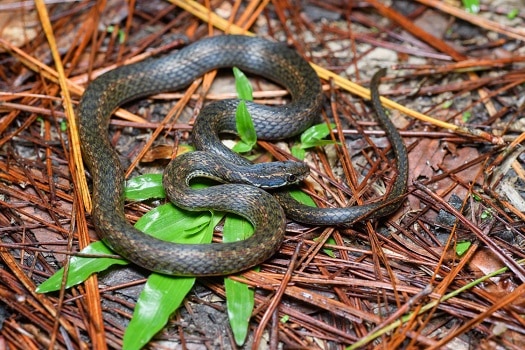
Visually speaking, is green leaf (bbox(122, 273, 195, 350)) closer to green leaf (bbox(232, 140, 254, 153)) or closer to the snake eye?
the snake eye

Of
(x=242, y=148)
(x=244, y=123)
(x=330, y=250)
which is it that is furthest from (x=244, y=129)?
(x=330, y=250)

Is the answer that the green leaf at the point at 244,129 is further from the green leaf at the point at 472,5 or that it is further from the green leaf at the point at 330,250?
the green leaf at the point at 472,5

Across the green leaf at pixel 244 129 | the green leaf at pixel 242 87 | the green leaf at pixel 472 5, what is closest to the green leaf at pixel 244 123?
the green leaf at pixel 244 129

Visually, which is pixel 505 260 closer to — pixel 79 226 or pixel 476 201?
pixel 476 201

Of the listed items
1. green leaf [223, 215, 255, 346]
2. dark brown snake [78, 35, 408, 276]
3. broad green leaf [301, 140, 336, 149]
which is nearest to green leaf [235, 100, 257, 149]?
dark brown snake [78, 35, 408, 276]

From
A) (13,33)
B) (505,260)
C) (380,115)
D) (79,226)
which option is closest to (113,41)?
(13,33)

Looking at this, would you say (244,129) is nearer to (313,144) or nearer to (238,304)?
(313,144)
